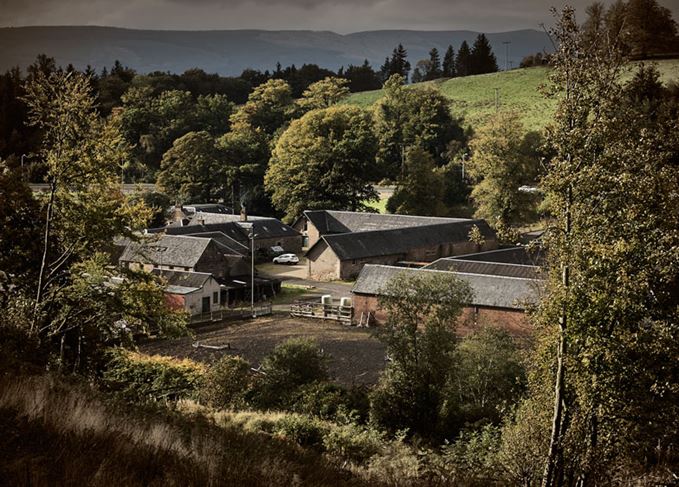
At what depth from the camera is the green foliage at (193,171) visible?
62.8 metres

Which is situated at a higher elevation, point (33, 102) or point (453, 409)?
point (33, 102)

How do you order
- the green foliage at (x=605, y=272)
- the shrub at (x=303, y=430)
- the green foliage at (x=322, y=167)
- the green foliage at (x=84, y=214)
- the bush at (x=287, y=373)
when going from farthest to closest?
the green foliage at (x=322, y=167) → the bush at (x=287, y=373) → the green foliage at (x=84, y=214) → the shrub at (x=303, y=430) → the green foliage at (x=605, y=272)

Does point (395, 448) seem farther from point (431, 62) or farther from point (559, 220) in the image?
point (431, 62)

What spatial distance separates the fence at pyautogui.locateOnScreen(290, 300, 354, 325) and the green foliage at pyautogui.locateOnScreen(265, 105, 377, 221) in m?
20.5

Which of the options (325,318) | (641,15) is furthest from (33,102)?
(641,15)

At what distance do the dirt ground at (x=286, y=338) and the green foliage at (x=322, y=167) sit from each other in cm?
2219

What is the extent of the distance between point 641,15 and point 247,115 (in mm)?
37880

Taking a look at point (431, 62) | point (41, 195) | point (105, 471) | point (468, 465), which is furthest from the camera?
point (431, 62)

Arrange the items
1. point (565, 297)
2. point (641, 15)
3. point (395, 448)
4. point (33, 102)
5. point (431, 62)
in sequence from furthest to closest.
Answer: point (431, 62) < point (641, 15) < point (33, 102) < point (395, 448) < point (565, 297)

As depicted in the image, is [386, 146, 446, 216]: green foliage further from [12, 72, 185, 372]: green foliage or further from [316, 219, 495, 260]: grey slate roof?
[12, 72, 185, 372]: green foliage

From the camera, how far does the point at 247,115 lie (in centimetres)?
7575

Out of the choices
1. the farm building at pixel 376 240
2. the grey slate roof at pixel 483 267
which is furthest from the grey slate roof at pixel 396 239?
the grey slate roof at pixel 483 267

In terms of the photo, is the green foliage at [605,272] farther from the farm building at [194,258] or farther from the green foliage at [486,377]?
the farm building at [194,258]

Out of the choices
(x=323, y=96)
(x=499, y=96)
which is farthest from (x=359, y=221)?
(x=499, y=96)
